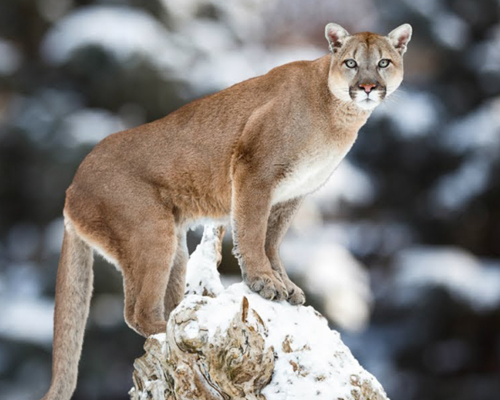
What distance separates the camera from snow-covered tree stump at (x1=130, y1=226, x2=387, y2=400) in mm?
Result: 4887

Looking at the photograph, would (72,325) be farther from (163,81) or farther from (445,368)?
(445,368)

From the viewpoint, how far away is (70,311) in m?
6.14

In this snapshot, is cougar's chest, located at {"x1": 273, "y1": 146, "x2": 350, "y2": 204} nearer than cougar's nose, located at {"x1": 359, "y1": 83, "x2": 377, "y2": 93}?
No

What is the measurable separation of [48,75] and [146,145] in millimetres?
9185

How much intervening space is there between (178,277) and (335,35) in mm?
2073

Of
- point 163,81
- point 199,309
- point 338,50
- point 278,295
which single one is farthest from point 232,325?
point 163,81

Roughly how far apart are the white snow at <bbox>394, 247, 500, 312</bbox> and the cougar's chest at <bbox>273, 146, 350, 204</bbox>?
9.63 metres

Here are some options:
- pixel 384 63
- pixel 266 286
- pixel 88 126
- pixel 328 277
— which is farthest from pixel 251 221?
pixel 88 126

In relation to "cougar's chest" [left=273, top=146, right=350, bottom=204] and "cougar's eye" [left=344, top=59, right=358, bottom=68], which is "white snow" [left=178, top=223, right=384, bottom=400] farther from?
"cougar's eye" [left=344, top=59, right=358, bottom=68]

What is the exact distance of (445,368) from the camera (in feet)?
51.6

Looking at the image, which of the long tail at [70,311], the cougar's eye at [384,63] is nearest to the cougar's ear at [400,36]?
the cougar's eye at [384,63]

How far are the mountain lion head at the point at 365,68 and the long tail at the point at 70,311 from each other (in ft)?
7.05

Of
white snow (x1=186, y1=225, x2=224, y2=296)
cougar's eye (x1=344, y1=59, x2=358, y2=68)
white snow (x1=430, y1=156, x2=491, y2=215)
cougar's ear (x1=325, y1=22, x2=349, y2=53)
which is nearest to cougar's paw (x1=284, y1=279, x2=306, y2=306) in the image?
white snow (x1=186, y1=225, x2=224, y2=296)

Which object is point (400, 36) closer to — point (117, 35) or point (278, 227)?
point (278, 227)
